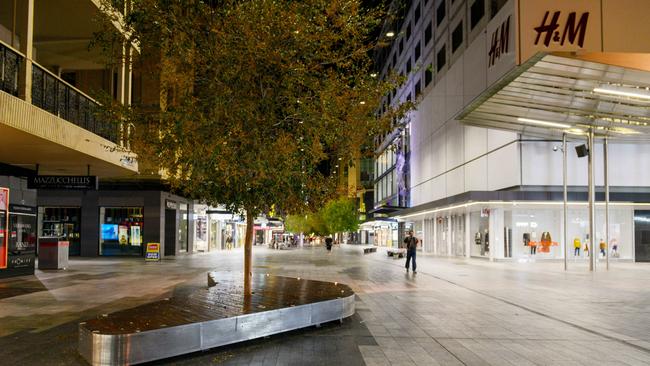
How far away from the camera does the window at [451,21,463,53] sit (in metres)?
40.8

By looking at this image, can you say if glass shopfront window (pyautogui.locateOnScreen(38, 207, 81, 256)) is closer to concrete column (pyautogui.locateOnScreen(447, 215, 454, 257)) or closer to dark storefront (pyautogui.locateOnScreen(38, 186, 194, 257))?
dark storefront (pyautogui.locateOnScreen(38, 186, 194, 257))

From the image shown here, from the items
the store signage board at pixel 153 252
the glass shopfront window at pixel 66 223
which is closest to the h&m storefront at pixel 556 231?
the store signage board at pixel 153 252

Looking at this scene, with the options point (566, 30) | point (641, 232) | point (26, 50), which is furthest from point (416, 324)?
point (641, 232)

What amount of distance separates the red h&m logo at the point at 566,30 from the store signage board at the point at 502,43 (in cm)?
880

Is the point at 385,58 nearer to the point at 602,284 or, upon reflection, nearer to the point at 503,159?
the point at 503,159

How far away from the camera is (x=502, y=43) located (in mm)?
27750

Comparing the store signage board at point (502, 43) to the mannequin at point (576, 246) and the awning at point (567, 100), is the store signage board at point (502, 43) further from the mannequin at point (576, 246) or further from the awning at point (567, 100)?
the mannequin at point (576, 246)

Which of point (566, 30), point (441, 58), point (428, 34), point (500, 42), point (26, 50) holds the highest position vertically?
point (428, 34)

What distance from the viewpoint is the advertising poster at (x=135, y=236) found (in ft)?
118

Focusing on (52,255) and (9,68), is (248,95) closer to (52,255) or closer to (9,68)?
(9,68)

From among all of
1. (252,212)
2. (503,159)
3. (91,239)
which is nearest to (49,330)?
(252,212)

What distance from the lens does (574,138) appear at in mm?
31516

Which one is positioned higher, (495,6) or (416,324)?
(495,6)

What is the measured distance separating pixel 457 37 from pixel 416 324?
34.2 m
